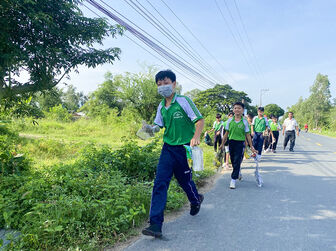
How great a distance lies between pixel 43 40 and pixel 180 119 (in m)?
3.85

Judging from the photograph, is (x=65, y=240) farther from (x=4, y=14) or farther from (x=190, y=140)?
(x=4, y=14)

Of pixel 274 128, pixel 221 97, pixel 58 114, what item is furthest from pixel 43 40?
pixel 221 97

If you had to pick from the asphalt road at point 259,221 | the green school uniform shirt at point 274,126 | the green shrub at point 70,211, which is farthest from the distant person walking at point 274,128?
the green shrub at point 70,211

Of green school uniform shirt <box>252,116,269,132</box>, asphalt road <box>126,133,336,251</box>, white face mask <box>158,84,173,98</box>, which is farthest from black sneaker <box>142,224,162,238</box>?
green school uniform shirt <box>252,116,269,132</box>

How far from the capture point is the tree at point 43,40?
4.60m

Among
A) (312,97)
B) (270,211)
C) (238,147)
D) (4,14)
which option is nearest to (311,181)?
(238,147)

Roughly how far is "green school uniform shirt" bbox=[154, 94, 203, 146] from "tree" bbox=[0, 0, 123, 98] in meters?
3.14

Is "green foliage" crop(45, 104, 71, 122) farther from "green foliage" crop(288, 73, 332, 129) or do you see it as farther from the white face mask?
"green foliage" crop(288, 73, 332, 129)

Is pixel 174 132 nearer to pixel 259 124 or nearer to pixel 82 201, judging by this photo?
pixel 82 201

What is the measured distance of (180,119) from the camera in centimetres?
324

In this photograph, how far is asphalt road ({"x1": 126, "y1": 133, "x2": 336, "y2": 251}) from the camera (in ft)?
9.37

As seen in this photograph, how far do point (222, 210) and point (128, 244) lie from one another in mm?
1779

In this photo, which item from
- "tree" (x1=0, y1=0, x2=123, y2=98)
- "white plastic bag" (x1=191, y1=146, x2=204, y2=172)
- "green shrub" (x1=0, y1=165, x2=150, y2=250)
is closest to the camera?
"green shrub" (x1=0, y1=165, x2=150, y2=250)

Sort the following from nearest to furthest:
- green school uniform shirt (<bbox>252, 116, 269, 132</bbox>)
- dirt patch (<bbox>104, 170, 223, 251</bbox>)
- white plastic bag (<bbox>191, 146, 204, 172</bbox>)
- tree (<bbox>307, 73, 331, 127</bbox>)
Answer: dirt patch (<bbox>104, 170, 223, 251</bbox>), white plastic bag (<bbox>191, 146, 204, 172</bbox>), green school uniform shirt (<bbox>252, 116, 269, 132</bbox>), tree (<bbox>307, 73, 331, 127</bbox>)
